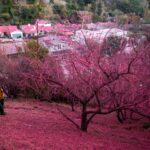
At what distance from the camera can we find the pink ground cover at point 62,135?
10.6m

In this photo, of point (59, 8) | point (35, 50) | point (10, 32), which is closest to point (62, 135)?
point (35, 50)

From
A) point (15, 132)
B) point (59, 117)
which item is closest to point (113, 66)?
point (15, 132)

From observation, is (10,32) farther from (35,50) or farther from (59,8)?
(35,50)

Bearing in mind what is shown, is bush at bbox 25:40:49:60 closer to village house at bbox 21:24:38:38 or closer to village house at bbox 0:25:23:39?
village house at bbox 21:24:38:38

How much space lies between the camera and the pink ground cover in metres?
10.6

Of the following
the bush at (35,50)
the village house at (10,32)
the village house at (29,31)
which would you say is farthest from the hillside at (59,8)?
the bush at (35,50)

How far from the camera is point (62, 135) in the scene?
12312 millimetres

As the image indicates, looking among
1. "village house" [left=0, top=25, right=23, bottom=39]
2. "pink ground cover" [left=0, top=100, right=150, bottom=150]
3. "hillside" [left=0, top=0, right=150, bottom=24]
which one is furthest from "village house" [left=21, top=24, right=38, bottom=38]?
"pink ground cover" [left=0, top=100, right=150, bottom=150]

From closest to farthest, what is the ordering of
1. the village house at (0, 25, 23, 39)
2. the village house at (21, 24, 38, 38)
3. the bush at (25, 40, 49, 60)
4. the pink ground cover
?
the pink ground cover, the bush at (25, 40, 49, 60), the village house at (21, 24, 38, 38), the village house at (0, 25, 23, 39)

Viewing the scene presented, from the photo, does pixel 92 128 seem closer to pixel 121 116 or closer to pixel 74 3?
pixel 121 116

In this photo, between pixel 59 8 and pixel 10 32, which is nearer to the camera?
pixel 10 32

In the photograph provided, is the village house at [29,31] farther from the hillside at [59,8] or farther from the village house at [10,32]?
the hillside at [59,8]

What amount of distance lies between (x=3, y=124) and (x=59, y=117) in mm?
4253

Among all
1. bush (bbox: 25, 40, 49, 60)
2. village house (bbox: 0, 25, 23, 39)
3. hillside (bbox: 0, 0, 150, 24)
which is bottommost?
village house (bbox: 0, 25, 23, 39)
